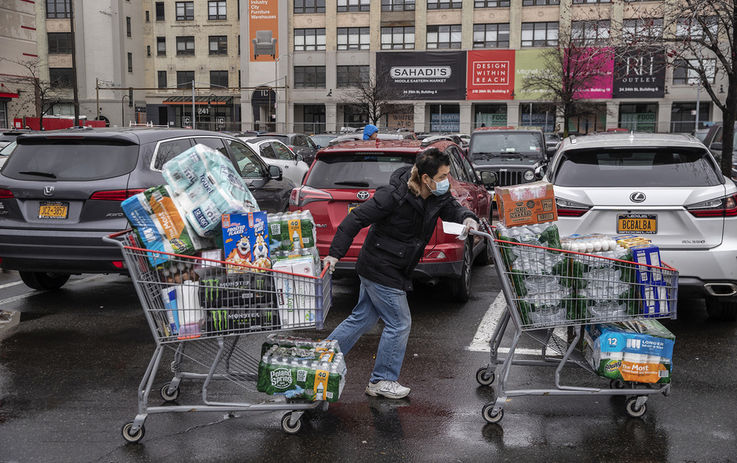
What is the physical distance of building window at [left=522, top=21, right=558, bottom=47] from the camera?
6091 centimetres

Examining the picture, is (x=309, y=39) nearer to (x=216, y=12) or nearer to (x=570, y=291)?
(x=216, y=12)

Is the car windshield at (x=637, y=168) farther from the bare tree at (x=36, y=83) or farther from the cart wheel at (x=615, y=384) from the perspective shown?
→ the bare tree at (x=36, y=83)

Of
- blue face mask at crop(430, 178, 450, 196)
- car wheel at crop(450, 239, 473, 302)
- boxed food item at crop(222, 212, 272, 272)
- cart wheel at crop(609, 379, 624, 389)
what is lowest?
cart wheel at crop(609, 379, 624, 389)

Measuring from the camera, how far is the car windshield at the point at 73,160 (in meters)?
7.25

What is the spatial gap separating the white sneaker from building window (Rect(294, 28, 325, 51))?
206 feet

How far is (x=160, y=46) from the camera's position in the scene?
2938 inches

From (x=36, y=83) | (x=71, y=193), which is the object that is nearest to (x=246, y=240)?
(x=71, y=193)

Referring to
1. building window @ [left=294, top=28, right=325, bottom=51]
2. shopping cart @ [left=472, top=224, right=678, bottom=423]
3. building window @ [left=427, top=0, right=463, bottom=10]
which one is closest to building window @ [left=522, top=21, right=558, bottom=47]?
building window @ [left=427, top=0, right=463, bottom=10]

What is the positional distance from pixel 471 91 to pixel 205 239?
60.0m

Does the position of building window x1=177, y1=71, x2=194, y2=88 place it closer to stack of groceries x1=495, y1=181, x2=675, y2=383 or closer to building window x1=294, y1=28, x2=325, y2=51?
building window x1=294, y1=28, x2=325, y2=51

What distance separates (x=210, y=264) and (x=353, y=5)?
63.5 meters

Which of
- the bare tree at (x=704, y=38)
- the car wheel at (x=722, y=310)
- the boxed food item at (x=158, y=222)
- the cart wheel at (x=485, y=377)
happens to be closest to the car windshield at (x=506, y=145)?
the bare tree at (x=704, y=38)

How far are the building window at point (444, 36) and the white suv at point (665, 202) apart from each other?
5826 centimetres

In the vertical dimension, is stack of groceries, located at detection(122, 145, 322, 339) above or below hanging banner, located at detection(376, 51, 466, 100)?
below
